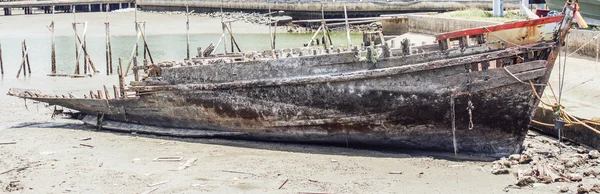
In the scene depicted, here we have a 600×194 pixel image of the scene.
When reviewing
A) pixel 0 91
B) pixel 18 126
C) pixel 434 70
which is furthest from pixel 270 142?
pixel 0 91

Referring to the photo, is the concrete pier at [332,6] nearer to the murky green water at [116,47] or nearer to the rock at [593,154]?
the murky green water at [116,47]

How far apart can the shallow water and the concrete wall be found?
5.50 meters

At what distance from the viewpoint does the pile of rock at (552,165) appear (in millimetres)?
9852

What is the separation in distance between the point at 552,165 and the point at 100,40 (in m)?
34.4

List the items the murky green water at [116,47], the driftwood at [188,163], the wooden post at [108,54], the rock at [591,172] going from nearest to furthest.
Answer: the rock at [591,172] → the driftwood at [188,163] → the wooden post at [108,54] → the murky green water at [116,47]

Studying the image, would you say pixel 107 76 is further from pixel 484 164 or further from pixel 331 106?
pixel 484 164

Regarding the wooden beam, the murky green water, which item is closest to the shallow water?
the murky green water

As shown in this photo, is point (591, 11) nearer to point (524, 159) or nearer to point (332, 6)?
point (524, 159)

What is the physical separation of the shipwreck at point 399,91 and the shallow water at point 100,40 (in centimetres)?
983

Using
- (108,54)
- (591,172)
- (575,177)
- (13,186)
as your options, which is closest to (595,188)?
(575,177)

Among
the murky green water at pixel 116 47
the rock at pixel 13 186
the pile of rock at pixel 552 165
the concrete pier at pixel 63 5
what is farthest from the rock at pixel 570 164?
the concrete pier at pixel 63 5

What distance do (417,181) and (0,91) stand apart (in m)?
15.8

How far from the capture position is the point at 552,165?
34.5 feet

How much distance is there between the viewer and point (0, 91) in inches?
864
